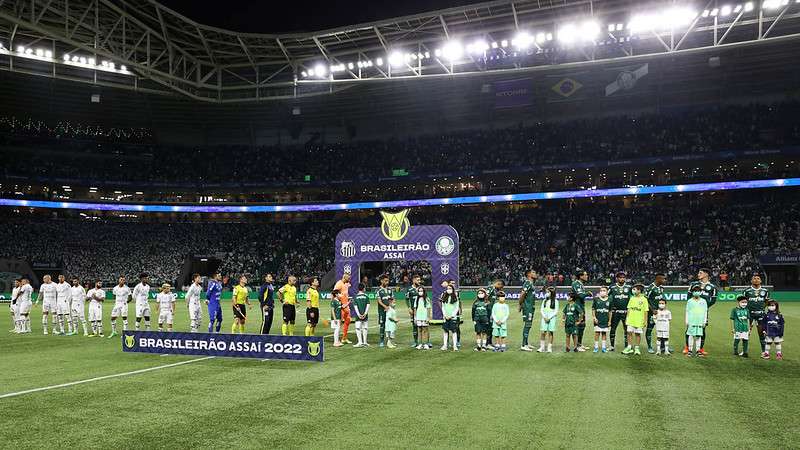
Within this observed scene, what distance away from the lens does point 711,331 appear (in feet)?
70.9

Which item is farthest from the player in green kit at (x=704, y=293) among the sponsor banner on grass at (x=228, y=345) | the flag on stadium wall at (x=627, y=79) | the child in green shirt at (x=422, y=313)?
the flag on stadium wall at (x=627, y=79)

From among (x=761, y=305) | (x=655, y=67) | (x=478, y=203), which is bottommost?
(x=761, y=305)

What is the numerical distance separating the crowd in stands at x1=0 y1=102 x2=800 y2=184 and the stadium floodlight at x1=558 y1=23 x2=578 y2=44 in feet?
69.4

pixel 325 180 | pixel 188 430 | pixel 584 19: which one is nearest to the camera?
pixel 188 430

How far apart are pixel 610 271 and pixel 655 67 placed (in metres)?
17.5

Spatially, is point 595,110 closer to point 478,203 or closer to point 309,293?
point 478,203

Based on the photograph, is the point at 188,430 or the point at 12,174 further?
the point at 12,174

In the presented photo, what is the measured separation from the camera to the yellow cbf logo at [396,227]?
24.3 meters

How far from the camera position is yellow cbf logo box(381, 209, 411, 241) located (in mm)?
24328

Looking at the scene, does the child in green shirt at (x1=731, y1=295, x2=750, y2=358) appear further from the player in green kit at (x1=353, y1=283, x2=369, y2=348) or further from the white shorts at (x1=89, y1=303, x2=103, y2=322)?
the white shorts at (x1=89, y1=303, x2=103, y2=322)

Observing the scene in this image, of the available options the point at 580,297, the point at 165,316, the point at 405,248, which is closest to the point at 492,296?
the point at 580,297

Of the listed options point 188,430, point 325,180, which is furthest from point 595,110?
point 188,430

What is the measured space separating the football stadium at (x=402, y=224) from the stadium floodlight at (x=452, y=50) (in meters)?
0.17

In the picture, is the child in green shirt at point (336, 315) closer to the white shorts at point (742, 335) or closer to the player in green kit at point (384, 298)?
the player in green kit at point (384, 298)
